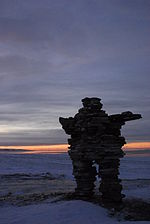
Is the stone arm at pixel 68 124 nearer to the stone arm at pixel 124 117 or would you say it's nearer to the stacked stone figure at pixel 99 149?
the stacked stone figure at pixel 99 149

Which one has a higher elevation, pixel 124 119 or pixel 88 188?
pixel 124 119

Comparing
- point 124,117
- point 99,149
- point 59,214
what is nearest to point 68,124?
point 99,149

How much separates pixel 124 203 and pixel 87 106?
6.64 metres

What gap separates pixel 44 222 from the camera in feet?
62.7

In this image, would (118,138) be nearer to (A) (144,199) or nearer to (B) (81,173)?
(B) (81,173)

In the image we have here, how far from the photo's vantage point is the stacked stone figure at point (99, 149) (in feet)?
74.9

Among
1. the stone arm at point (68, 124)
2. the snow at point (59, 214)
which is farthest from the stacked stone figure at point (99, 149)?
the snow at point (59, 214)

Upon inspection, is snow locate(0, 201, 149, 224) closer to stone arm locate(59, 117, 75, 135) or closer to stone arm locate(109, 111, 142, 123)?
stone arm locate(59, 117, 75, 135)

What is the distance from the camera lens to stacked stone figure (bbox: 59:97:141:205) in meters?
22.8

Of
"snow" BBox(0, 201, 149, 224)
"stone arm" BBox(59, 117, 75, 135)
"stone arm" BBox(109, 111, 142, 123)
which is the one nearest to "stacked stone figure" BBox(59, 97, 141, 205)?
"stone arm" BBox(109, 111, 142, 123)

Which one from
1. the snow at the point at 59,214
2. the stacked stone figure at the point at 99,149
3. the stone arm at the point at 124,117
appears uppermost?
the stone arm at the point at 124,117

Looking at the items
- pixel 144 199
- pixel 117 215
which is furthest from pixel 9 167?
pixel 117 215

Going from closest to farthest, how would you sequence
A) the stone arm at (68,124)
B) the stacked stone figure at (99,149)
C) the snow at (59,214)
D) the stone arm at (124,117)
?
the snow at (59,214) < the stone arm at (124,117) < the stacked stone figure at (99,149) < the stone arm at (68,124)

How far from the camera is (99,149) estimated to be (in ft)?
74.7
